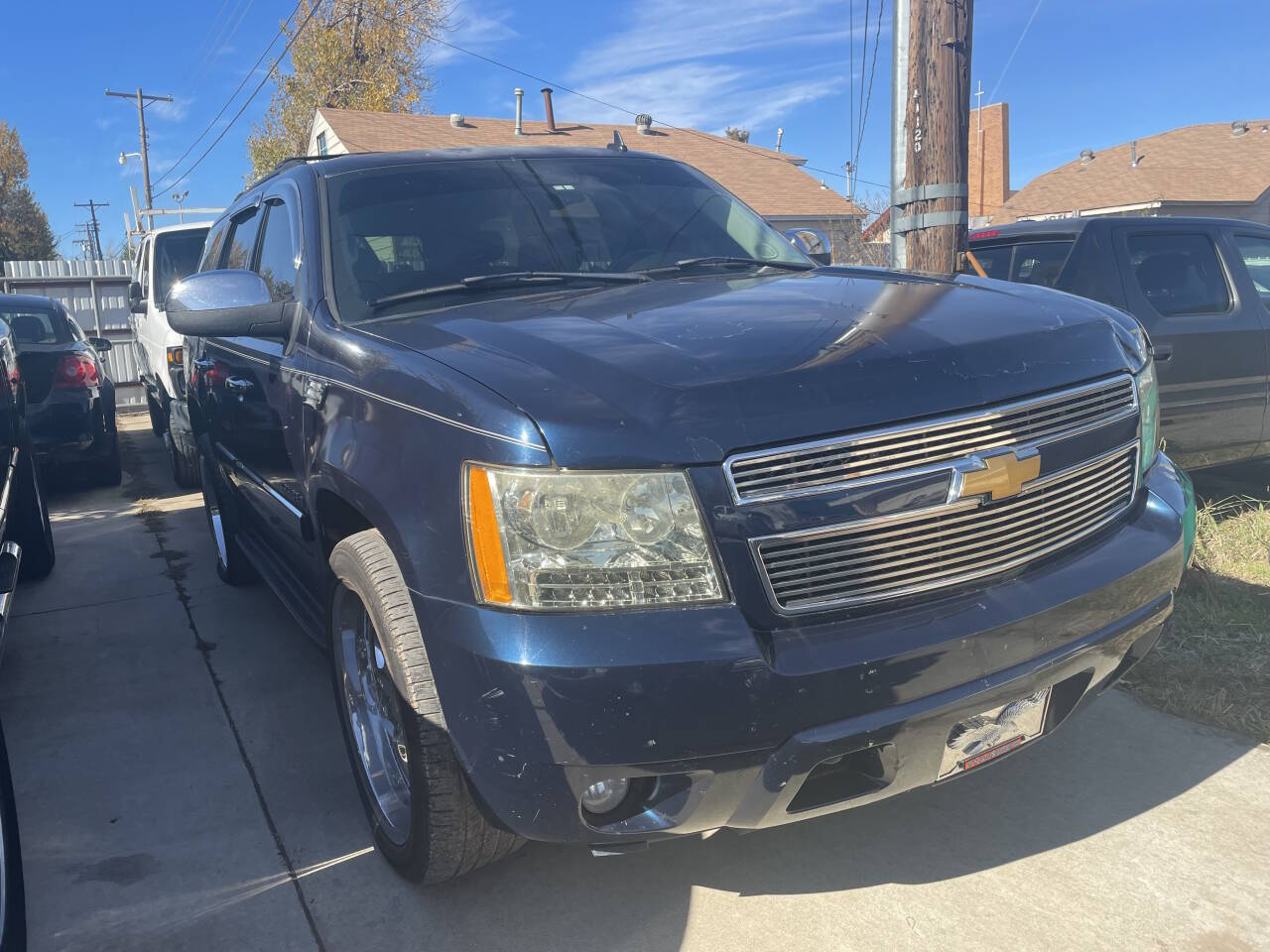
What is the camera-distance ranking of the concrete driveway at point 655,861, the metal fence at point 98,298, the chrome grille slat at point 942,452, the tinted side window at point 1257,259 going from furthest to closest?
the metal fence at point 98,298 → the tinted side window at point 1257,259 → the concrete driveway at point 655,861 → the chrome grille slat at point 942,452

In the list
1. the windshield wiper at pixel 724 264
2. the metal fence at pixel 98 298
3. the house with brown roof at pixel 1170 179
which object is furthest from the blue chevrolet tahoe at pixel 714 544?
the house with brown roof at pixel 1170 179

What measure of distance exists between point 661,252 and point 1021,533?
171 centimetres

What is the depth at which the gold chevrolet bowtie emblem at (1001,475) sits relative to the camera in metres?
2.22

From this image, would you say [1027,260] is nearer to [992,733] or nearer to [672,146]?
[992,733]

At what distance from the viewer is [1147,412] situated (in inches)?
112

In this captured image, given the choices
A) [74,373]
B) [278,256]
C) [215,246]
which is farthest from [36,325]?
[278,256]

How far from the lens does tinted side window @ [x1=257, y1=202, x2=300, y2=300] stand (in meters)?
3.50

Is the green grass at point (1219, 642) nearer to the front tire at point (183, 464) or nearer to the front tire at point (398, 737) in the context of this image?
the front tire at point (398, 737)

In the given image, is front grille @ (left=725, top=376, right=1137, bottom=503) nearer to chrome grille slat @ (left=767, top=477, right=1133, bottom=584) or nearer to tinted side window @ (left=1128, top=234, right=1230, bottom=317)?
chrome grille slat @ (left=767, top=477, right=1133, bottom=584)

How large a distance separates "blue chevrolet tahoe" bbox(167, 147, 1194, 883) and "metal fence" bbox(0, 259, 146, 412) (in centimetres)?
1409

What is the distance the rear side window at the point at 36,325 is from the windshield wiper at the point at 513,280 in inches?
251

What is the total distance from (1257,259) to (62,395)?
829 centimetres

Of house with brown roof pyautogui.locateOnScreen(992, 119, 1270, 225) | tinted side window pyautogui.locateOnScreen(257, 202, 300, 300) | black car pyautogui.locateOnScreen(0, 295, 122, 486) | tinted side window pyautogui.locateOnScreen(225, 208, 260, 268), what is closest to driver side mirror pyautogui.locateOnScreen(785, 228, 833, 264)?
tinted side window pyautogui.locateOnScreen(257, 202, 300, 300)

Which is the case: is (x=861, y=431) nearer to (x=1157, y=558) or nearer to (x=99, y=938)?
(x=1157, y=558)
